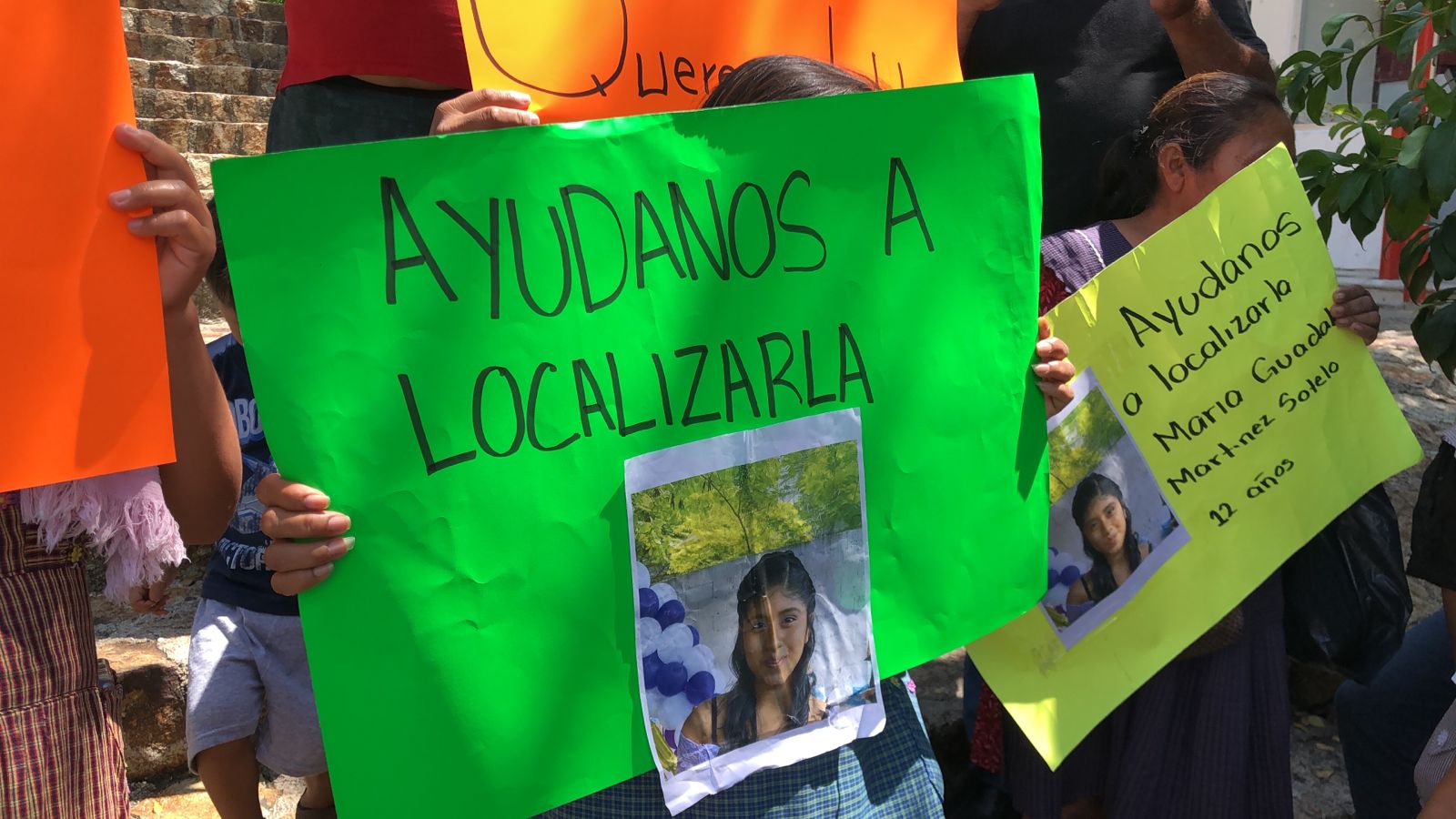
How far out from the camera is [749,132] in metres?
1.20

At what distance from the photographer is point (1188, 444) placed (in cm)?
170

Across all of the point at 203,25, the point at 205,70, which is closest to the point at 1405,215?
the point at 205,70

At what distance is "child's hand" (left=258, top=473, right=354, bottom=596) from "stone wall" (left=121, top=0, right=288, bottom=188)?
475cm

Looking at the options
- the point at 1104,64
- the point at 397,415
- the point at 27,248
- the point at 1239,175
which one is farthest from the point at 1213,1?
the point at 27,248

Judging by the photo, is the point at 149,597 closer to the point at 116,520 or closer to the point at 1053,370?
the point at 116,520

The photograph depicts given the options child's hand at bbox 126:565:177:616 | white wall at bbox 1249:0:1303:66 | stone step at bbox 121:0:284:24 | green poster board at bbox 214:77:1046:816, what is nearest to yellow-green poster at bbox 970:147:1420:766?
green poster board at bbox 214:77:1046:816

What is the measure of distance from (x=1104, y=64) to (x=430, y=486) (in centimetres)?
Result: 181

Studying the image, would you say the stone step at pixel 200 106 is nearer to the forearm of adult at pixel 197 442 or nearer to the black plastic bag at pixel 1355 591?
the forearm of adult at pixel 197 442

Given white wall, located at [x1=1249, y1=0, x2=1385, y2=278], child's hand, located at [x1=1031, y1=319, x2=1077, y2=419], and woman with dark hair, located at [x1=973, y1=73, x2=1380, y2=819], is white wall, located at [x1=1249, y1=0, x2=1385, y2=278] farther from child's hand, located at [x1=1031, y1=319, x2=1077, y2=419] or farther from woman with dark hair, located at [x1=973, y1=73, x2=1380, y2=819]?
child's hand, located at [x1=1031, y1=319, x2=1077, y2=419]

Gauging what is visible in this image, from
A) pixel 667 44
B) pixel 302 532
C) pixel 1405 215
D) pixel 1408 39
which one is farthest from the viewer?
pixel 1408 39

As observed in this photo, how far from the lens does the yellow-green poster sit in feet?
5.28

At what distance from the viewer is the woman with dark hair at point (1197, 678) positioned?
6.44ft

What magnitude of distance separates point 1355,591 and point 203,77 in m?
7.47

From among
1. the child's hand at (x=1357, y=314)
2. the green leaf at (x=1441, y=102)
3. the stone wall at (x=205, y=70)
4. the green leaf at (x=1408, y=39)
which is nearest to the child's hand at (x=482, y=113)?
the child's hand at (x=1357, y=314)
